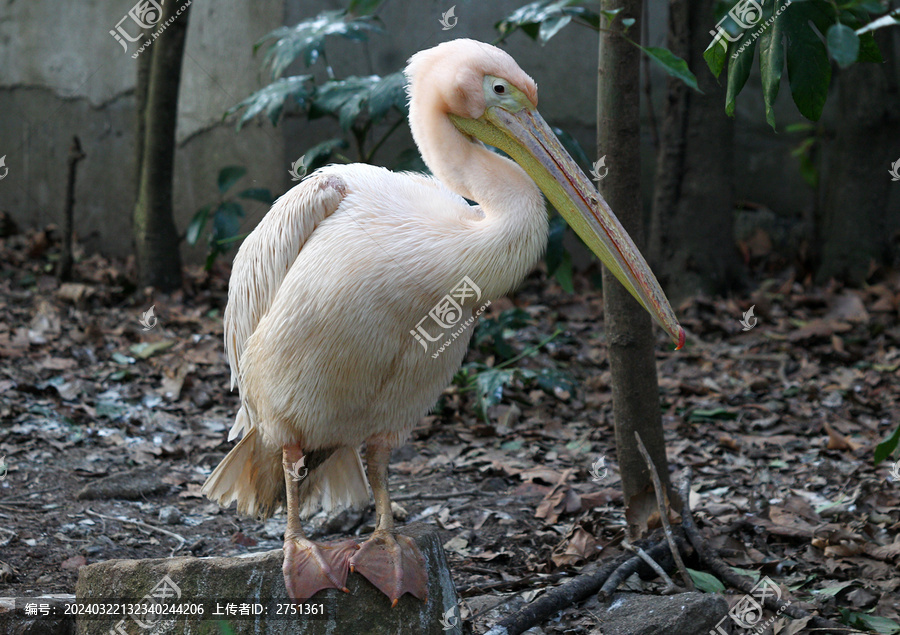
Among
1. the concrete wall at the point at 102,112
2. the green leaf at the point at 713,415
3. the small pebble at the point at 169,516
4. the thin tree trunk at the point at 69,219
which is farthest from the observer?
the concrete wall at the point at 102,112

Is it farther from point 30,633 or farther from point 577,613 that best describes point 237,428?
point 577,613

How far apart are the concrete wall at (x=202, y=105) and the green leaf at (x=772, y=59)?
4.58 metres

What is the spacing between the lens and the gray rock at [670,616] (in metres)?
2.73

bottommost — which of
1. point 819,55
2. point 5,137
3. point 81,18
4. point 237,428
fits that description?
point 237,428

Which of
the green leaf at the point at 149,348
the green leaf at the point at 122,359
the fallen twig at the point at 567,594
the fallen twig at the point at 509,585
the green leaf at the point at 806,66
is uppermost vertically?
the green leaf at the point at 806,66

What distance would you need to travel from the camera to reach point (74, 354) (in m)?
6.13

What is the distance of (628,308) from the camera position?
3.54m

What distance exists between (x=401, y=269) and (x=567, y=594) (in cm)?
140

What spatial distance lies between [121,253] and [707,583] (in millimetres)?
8206

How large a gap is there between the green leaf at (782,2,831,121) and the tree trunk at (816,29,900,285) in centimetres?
599

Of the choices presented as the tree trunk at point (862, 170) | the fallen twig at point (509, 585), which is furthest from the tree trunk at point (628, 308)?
the tree trunk at point (862, 170)

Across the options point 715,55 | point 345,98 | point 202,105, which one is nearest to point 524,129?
point 715,55

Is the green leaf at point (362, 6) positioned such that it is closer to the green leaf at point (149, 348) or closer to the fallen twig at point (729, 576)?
the green leaf at point (149, 348)

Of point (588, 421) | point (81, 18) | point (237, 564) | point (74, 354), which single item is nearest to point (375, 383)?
point (237, 564)
